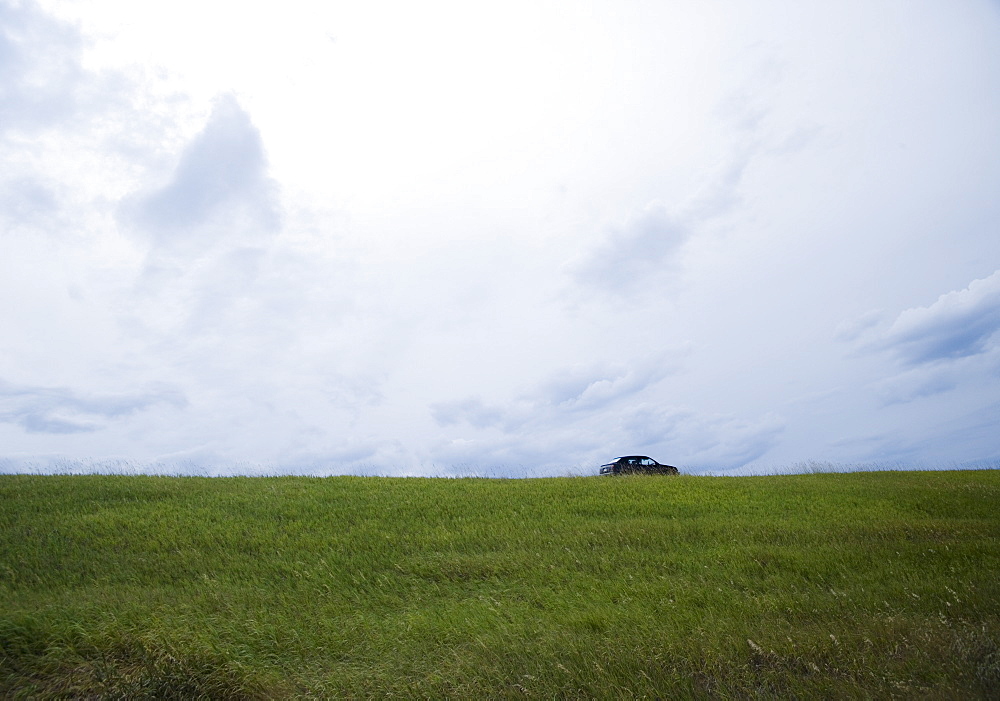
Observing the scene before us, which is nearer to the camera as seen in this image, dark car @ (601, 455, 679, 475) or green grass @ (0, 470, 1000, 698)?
green grass @ (0, 470, 1000, 698)

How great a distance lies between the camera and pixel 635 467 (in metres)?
31.9

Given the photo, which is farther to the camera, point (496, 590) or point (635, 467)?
point (635, 467)

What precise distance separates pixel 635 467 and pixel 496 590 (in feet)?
63.0

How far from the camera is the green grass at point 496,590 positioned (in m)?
9.35

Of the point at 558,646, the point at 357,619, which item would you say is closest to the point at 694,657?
the point at 558,646

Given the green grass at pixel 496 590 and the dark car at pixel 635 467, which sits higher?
the dark car at pixel 635 467

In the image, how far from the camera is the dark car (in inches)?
1241

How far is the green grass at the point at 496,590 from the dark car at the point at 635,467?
6.61m

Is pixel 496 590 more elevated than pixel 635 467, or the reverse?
pixel 635 467

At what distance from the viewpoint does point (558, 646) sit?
33.5 ft

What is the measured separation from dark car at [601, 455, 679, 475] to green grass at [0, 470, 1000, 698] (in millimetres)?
6612

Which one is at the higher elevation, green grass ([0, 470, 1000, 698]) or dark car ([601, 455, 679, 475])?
dark car ([601, 455, 679, 475])

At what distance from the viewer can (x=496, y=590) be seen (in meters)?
13.9

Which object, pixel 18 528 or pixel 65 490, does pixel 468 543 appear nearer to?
pixel 18 528
